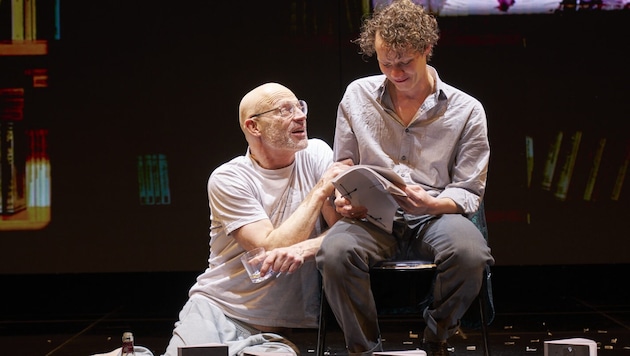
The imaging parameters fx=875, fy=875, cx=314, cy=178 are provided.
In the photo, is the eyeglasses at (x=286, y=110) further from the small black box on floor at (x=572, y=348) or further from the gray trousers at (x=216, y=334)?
the small black box on floor at (x=572, y=348)

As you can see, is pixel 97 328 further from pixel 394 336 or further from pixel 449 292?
pixel 449 292

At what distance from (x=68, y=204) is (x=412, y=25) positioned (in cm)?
317

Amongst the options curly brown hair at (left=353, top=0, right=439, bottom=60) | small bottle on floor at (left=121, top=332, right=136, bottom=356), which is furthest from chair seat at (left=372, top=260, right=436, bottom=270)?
small bottle on floor at (left=121, top=332, right=136, bottom=356)

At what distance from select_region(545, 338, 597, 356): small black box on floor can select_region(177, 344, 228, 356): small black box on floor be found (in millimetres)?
1006

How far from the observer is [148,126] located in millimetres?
5414

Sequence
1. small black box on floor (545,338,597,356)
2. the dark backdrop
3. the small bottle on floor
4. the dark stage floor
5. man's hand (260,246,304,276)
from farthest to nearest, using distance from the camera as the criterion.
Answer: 1. the dark backdrop
2. the dark stage floor
3. man's hand (260,246,304,276)
4. the small bottle on floor
5. small black box on floor (545,338,597,356)

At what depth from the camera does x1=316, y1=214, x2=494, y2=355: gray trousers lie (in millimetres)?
2832

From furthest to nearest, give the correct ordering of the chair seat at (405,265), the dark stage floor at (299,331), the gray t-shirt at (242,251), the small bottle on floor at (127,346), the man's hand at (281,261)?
1. the dark stage floor at (299,331)
2. the gray t-shirt at (242,251)
3. the man's hand at (281,261)
4. the chair seat at (405,265)
5. the small bottle on floor at (127,346)

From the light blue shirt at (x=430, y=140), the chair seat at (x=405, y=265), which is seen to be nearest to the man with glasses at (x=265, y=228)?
the light blue shirt at (x=430, y=140)

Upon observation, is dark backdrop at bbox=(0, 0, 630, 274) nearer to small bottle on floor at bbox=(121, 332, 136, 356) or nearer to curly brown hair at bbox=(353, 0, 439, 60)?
curly brown hair at bbox=(353, 0, 439, 60)

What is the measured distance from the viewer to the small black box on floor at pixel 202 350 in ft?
8.79

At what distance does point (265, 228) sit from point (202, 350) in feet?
2.09

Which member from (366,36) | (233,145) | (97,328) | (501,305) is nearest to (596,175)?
(501,305)

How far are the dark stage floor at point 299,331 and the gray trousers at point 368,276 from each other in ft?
3.06
